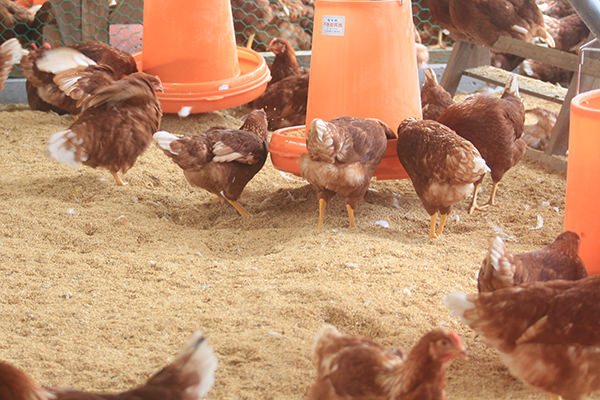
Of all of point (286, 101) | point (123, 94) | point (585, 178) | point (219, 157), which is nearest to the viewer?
point (585, 178)

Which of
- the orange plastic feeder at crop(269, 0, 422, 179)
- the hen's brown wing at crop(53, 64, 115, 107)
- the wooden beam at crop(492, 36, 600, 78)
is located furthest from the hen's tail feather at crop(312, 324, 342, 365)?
the wooden beam at crop(492, 36, 600, 78)

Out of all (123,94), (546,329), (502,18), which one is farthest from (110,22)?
(546,329)

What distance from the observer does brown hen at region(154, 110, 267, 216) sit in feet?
10.8

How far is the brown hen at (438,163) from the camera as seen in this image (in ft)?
9.52

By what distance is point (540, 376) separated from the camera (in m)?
1.76

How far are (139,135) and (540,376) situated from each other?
2.58 metres

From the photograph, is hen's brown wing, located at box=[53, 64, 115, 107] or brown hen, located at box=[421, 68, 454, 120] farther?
brown hen, located at box=[421, 68, 454, 120]

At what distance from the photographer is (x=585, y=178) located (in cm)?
238

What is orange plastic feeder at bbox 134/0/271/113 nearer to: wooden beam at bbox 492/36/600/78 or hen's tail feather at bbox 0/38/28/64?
hen's tail feather at bbox 0/38/28/64

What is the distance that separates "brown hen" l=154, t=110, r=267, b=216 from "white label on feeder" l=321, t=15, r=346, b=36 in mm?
707

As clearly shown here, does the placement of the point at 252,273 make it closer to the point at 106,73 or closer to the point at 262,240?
the point at 262,240

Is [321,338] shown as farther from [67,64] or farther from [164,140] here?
[67,64]

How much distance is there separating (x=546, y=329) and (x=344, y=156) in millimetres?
1435

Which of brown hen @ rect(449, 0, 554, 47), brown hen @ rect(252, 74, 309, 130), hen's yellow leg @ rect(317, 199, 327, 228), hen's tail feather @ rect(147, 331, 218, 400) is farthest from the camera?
brown hen @ rect(252, 74, 309, 130)
